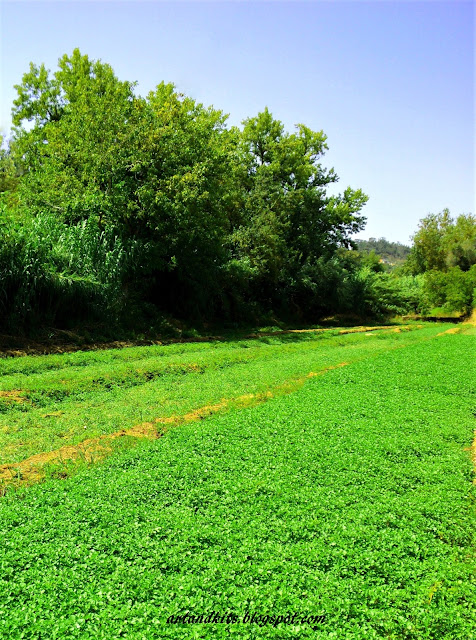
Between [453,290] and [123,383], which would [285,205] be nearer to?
[453,290]

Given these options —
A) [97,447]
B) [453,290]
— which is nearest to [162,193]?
[97,447]

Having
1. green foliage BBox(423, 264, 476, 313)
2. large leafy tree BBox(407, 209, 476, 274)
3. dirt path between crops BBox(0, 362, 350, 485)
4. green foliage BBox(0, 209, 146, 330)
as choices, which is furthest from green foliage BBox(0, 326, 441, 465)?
large leafy tree BBox(407, 209, 476, 274)

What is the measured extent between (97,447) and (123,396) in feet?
10.4

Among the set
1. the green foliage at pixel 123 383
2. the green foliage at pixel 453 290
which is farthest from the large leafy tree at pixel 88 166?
the green foliage at pixel 453 290

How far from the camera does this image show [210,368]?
1305 cm

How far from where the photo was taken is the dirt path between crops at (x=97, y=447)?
575 cm

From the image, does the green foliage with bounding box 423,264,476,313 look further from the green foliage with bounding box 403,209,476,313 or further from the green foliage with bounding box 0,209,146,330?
the green foliage with bounding box 0,209,146,330

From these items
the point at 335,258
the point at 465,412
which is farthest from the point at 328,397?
the point at 335,258

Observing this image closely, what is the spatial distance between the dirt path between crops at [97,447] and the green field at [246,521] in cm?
13

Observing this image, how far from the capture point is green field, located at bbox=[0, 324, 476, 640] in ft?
11.7

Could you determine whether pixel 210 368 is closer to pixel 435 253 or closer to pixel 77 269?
pixel 77 269

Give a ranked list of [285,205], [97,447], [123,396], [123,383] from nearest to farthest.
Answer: [97,447] → [123,396] → [123,383] → [285,205]

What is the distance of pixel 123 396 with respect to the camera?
32.1ft

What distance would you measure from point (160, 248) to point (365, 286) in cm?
2179
